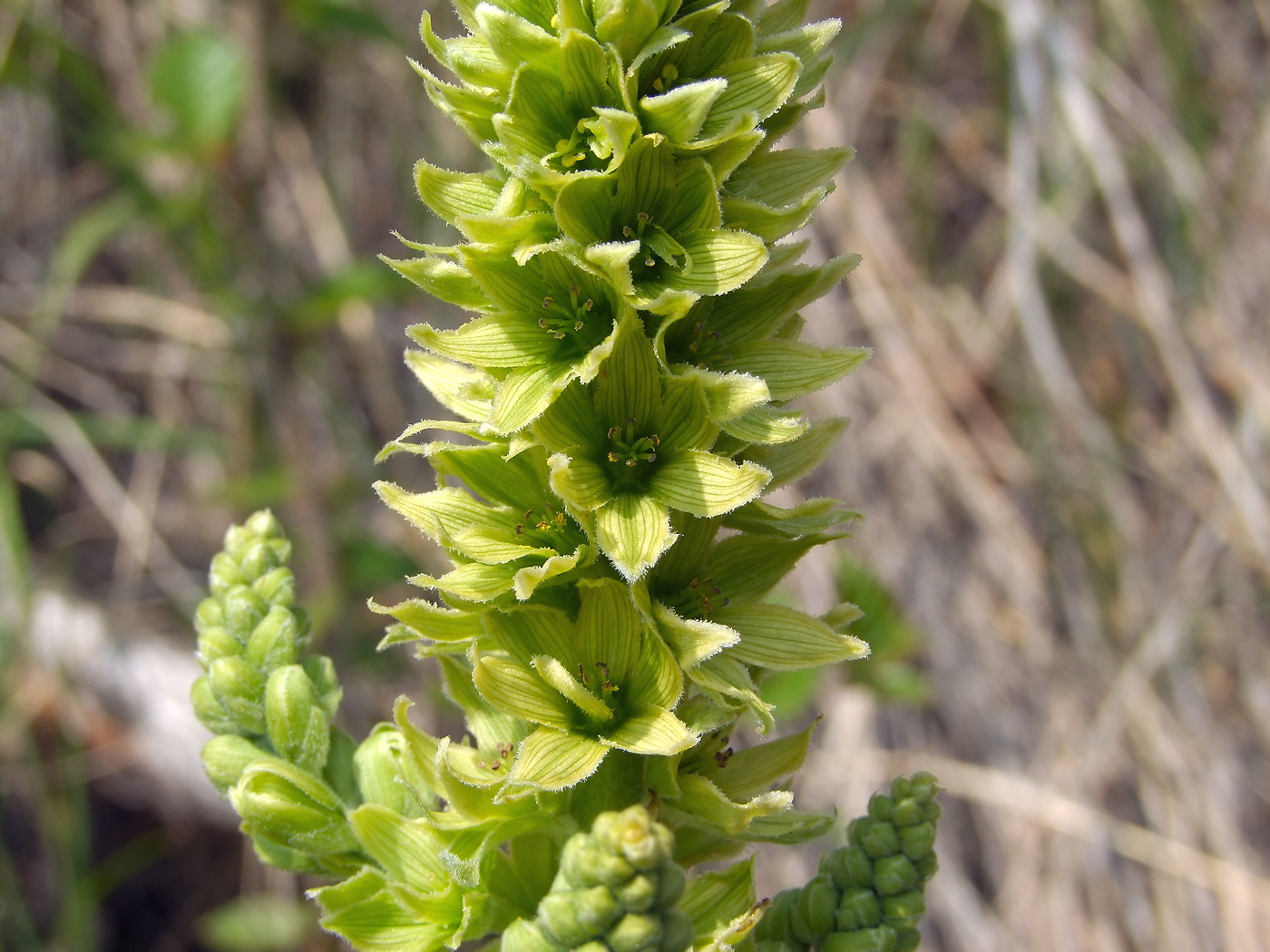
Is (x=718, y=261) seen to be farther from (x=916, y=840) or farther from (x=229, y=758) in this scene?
(x=229, y=758)

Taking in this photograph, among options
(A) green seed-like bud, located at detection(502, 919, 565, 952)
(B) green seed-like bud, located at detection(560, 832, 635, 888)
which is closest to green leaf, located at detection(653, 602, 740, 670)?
(B) green seed-like bud, located at detection(560, 832, 635, 888)

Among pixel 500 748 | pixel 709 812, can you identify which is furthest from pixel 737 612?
pixel 500 748

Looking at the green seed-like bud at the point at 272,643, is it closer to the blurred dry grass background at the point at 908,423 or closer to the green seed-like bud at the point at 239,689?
the green seed-like bud at the point at 239,689

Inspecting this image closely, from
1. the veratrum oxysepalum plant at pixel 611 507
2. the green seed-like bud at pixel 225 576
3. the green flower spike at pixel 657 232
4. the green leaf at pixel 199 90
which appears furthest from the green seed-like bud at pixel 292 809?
the green leaf at pixel 199 90

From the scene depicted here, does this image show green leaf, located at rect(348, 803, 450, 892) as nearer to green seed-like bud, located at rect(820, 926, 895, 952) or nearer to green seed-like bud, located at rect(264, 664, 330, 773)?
green seed-like bud, located at rect(264, 664, 330, 773)

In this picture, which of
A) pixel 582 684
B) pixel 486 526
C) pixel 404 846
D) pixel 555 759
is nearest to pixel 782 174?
pixel 486 526
